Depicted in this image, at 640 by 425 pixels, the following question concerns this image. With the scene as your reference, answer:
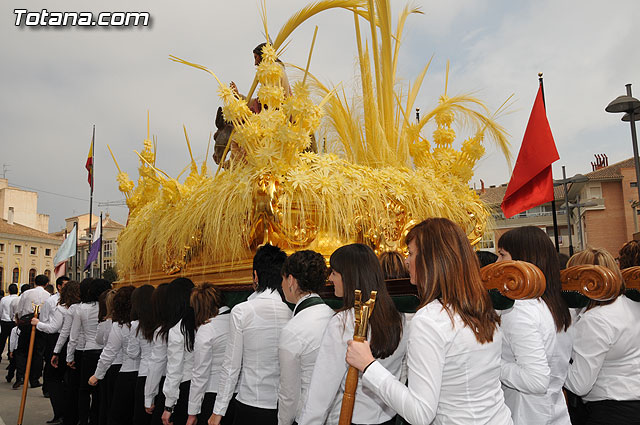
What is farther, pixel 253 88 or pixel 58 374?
pixel 58 374

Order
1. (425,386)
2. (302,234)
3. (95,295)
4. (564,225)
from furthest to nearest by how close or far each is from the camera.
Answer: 1. (564,225)
2. (95,295)
3. (302,234)
4. (425,386)

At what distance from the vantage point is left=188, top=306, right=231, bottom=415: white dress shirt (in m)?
3.43

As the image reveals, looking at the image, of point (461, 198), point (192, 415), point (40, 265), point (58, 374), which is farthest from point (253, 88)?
point (40, 265)

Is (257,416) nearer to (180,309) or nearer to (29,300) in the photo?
(180,309)

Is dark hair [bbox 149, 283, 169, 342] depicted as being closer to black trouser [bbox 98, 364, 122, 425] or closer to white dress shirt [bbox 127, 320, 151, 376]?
white dress shirt [bbox 127, 320, 151, 376]

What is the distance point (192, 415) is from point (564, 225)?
36971mm

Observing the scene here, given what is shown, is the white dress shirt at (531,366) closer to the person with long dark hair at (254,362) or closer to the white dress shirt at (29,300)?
the person with long dark hair at (254,362)

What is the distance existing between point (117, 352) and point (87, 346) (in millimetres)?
1007

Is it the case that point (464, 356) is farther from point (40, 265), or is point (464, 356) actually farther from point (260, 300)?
point (40, 265)

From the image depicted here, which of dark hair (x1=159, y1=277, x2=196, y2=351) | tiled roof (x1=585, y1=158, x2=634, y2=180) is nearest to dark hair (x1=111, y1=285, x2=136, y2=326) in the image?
dark hair (x1=159, y1=277, x2=196, y2=351)

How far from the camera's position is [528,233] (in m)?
2.46

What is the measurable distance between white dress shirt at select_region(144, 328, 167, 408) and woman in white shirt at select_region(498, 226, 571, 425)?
261 centimetres

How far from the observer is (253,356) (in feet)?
9.86

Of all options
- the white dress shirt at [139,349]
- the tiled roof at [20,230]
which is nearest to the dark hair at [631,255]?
the white dress shirt at [139,349]
